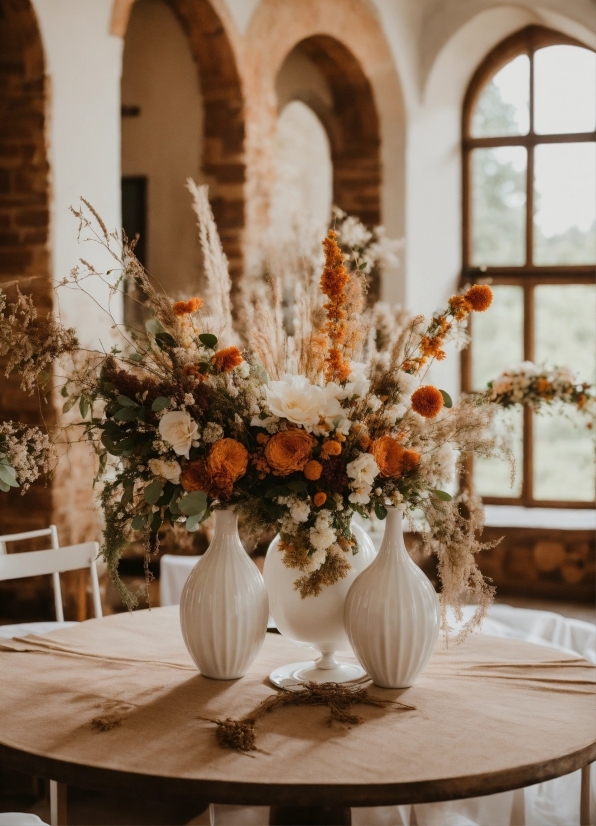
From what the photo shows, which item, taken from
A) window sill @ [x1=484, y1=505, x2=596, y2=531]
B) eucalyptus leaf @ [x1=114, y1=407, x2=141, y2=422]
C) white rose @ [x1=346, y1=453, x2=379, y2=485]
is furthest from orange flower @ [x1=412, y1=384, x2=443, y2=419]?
window sill @ [x1=484, y1=505, x2=596, y2=531]

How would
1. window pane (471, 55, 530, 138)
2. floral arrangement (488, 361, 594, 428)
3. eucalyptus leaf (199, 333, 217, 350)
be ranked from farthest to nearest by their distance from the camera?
1. window pane (471, 55, 530, 138)
2. floral arrangement (488, 361, 594, 428)
3. eucalyptus leaf (199, 333, 217, 350)

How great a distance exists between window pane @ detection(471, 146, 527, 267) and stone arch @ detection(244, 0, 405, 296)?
69 cm

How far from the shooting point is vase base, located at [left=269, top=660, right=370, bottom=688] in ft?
6.12

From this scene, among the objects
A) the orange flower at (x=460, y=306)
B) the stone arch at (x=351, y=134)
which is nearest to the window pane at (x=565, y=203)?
the stone arch at (x=351, y=134)

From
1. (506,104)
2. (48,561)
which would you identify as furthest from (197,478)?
(506,104)

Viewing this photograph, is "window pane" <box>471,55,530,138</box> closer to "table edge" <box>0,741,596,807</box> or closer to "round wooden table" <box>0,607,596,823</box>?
"round wooden table" <box>0,607,596,823</box>

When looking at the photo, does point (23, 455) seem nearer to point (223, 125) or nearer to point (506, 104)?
point (223, 125)

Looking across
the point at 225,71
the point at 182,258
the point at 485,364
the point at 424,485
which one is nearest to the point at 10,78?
the point at 225,71

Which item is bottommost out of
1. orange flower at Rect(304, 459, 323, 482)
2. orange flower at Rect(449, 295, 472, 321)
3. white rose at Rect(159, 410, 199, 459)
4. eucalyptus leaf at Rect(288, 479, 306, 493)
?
eucalyptus leaf at Rect(288, 479, 306, 493)

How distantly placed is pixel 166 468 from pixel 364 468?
350 mm

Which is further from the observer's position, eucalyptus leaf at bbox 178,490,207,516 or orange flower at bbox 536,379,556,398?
orange flower at bbox 536,379,556,398

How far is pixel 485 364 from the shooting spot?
19.9 ft

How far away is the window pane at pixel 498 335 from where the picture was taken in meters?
5.95

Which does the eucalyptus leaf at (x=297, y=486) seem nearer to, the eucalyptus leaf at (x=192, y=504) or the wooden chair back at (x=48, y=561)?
the eucalyptus leaf at (x=192, y=504)
